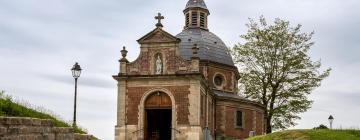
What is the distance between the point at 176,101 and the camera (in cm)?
3788

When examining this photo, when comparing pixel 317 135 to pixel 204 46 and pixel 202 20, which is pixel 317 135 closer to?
pixel 204 46

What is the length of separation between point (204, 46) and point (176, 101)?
12367mm

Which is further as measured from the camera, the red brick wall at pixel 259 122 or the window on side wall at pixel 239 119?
the red brick wall at pixel 259 122

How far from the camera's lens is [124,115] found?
38.6 metres

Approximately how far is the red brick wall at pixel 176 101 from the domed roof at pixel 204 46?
1003 cm

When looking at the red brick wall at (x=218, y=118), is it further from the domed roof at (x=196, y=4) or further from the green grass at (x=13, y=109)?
the green grass at (x=13, y=109)

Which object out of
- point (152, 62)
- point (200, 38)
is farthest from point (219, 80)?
point (152, 62)

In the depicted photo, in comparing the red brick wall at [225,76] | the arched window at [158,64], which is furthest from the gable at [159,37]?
the red brick wall at [225,76]

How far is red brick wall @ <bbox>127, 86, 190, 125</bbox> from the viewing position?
37438mm

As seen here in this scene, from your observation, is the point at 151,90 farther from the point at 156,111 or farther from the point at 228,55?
the point at 228,55

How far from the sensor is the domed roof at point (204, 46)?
159 ft

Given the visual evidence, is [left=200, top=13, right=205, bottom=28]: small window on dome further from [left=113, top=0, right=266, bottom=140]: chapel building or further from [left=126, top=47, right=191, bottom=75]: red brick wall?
[left=126, top=47, right=191, bottom=75]: red brick wall

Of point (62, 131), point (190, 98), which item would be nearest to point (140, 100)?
point (190, 98)

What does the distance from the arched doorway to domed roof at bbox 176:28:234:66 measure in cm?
776
